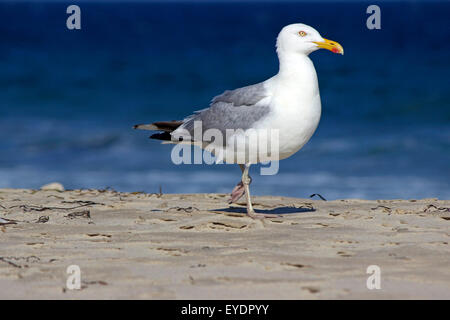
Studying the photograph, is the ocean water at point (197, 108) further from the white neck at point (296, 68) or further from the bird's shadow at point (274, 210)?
the white neck at point (296, 68)

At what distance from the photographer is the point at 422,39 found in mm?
33406

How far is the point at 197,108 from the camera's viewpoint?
18.3m

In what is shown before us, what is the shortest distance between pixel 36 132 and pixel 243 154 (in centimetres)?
1006

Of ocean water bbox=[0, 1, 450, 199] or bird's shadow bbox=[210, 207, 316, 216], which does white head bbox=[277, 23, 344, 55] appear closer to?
bird's shadow bbox=[210, 207, 316, 216]

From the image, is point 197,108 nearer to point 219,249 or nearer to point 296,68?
point 296,68

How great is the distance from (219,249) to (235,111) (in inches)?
62.7

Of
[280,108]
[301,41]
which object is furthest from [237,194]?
[301,41]

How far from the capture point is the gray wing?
573 centimetres

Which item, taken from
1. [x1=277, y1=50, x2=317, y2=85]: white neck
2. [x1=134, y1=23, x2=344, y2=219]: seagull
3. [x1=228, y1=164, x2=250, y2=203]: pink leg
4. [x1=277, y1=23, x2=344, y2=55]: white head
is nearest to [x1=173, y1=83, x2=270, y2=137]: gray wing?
[x1=134, y1=23, x2=344, y2=219]: seagull

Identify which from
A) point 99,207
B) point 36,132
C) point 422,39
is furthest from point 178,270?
point 422,39

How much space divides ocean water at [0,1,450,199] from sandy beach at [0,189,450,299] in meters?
3.65

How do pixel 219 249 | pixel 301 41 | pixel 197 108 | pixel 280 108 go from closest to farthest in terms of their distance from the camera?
pixel 219 249, pixel 280 108, pixel 301 41, pixel 197 108

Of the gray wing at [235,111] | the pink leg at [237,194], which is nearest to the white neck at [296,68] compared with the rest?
the gray wing at [235,111]

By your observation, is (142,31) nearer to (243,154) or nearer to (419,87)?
(419,87)
